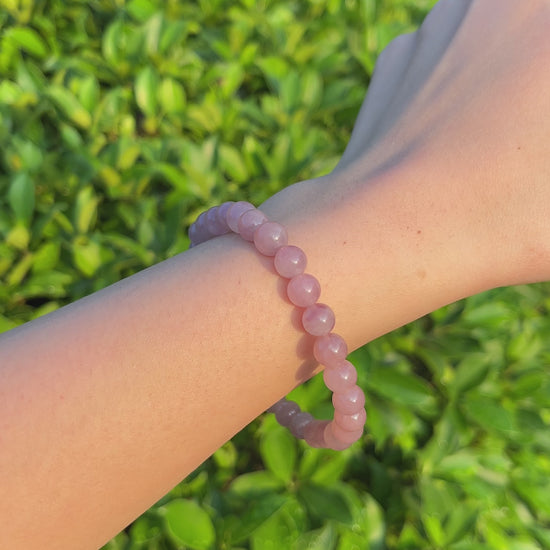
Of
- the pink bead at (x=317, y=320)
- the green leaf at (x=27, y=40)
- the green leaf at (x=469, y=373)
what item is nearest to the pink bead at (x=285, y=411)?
the pink bead at (x=317, y=320)

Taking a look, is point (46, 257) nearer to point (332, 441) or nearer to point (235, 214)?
point (235, 214)

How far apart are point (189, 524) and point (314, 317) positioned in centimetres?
40

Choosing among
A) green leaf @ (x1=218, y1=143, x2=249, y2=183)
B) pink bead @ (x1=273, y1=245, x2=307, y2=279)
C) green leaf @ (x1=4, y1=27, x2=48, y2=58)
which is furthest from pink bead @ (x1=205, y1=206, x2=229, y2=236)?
green leaf @ (x1=4, y1=27, x2=48, y2=58)

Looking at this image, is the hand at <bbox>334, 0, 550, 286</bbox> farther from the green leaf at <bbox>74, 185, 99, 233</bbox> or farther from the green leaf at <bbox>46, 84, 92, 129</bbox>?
the green leaf at <bbox>46, 84, 92, 129</bbox>

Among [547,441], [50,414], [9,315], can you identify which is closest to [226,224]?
[50,414]

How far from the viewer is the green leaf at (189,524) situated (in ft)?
2.76

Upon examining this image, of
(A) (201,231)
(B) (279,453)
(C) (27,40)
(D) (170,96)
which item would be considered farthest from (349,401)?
(C) (27,40)

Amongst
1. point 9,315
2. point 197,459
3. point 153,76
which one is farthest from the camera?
point 153,76

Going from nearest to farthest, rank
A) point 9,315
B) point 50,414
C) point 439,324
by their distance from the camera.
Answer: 1. point 50,414
2. point 9,315
3. point 439,324

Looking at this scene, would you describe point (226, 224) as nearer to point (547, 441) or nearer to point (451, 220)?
point (451, 220)

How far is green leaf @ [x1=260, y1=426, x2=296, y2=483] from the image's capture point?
3.02 ft

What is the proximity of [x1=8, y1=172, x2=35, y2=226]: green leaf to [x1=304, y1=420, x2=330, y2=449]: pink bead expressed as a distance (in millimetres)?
649

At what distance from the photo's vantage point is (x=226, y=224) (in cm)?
82

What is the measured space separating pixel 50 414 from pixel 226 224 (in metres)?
0.35
